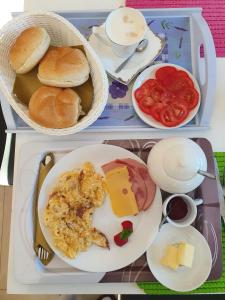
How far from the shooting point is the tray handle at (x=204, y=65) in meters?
0.82

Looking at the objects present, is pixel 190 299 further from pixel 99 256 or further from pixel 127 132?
pixel 127 132

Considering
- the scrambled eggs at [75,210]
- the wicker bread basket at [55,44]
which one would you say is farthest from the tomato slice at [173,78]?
the scrambled eggs at [75,210]

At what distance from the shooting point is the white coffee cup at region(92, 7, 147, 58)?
847 mm

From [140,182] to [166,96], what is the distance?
0.21m

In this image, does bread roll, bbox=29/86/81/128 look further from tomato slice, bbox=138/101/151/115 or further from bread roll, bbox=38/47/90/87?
tomato slice, bbox=138/101/151/115

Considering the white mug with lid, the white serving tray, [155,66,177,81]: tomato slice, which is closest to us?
the white mug with lid

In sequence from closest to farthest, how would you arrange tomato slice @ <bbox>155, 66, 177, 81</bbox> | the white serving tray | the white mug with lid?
1. the white mug with lid
2. the white serving tray
3. tomato slice @ <bbox>155, 66, 177, 81</bbox>

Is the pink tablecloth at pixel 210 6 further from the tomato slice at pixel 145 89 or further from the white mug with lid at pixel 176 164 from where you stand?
the white mug with lid at pixel 176 164

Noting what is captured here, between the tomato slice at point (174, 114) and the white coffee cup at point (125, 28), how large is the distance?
160 millimetres

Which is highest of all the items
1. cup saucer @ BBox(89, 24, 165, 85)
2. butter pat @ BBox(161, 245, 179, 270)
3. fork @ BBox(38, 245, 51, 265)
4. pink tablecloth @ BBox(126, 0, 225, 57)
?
pink tablecloth @ BBox(126, 0, 225, 57)

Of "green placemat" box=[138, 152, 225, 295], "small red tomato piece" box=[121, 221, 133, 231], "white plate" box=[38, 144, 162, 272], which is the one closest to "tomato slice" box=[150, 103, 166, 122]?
"white plate" box=[38, 144, 162, 272]

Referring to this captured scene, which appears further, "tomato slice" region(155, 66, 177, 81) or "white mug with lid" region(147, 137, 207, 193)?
"tomato slice" region(155, 66, 177, 81)

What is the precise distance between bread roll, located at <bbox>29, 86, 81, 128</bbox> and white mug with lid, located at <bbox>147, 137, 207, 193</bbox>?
0.19 meters

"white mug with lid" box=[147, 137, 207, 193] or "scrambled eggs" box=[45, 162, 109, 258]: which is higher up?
"white mug with lid" box=[147, 137, 207, 193]
